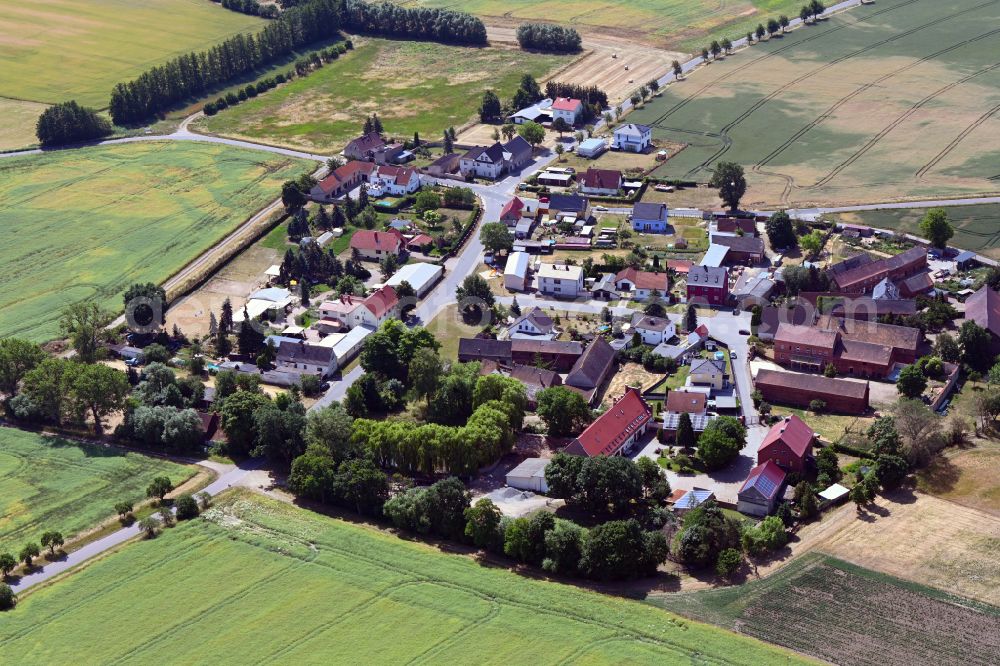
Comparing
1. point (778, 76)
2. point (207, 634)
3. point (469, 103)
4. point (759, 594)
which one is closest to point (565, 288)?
point (759, 594)

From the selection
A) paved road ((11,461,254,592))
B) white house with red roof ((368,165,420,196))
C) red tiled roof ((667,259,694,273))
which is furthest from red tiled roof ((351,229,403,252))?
paved road ((11,461,254,592))

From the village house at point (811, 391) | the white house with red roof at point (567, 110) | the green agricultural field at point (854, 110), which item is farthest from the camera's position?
the white house with red roof at point (567, 110)

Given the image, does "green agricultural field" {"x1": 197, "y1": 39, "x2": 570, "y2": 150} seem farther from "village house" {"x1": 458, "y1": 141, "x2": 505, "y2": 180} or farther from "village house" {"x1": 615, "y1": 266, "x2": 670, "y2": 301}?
"village house" {"x1": 615, "y1": 266, "x2": 670, "y2": 301}

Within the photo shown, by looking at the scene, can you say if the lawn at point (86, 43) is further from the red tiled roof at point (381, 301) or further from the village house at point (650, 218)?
the village house at point (650, 218)

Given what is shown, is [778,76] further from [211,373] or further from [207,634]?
[207,634]

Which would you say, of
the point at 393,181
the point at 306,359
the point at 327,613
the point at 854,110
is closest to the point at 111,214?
the point at 393,181

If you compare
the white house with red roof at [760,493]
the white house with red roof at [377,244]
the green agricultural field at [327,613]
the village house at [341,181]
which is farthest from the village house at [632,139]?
the green agricultural field at [327,613]
